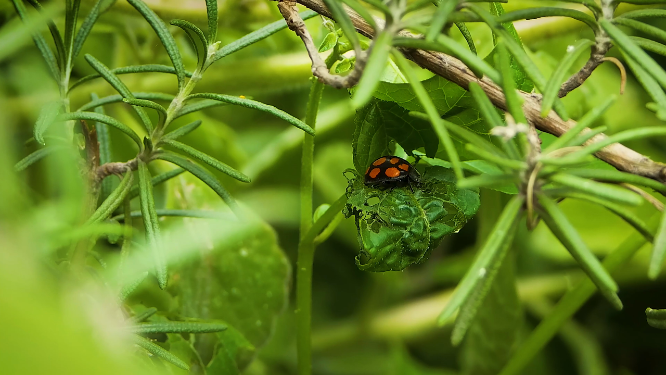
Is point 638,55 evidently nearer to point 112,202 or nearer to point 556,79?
point 556,79

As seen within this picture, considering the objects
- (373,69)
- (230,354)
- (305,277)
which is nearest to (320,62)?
(373,69)

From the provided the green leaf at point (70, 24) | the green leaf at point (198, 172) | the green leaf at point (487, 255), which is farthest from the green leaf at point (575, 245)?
the green leaf at point (70, 24)

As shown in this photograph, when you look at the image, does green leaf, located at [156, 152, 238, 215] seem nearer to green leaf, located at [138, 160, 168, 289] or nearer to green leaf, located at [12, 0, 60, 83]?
green leaf, located at [138, 160, 168, 289]

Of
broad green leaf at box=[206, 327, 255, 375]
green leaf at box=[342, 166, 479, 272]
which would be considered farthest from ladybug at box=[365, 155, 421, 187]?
broad green leaf at box=[206, 327, 255, 375]

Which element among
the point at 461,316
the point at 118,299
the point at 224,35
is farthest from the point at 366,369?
the point at 461,316

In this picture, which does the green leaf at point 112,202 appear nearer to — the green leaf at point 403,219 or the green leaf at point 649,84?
the green leaf at point 403,219

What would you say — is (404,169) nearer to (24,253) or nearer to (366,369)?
(24,253)

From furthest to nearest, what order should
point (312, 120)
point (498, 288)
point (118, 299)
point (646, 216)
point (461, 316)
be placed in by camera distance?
point (646, 216)
point (498, 288)
point (312, 120)
point (118, 299)
point (461, 316)
